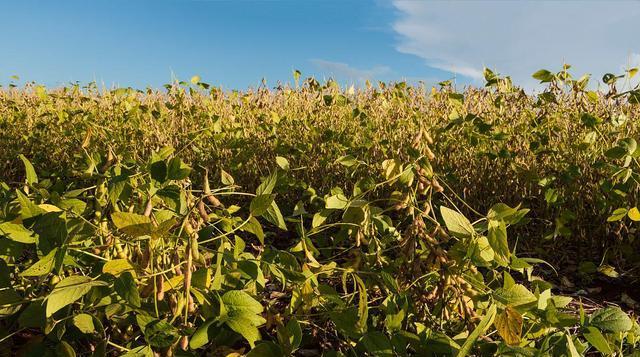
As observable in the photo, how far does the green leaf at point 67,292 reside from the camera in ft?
3.57

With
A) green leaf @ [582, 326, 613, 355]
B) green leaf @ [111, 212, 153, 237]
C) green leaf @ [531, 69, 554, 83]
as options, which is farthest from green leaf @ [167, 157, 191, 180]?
green leaf @ [531, 69, 554, 83]

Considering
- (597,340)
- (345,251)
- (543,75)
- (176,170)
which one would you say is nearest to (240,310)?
(176,170)

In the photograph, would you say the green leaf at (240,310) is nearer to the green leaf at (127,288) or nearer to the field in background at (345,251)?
the field in background at (345,251)

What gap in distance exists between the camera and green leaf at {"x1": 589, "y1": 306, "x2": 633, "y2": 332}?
1277mm

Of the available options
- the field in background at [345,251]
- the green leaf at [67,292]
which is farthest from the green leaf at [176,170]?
the green leaf at [67,292]

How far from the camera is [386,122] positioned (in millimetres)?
4508

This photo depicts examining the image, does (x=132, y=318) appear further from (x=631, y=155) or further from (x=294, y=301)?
(x=631, y=155)

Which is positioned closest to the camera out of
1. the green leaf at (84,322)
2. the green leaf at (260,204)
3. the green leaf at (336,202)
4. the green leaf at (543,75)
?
the green leaf at (260,204)

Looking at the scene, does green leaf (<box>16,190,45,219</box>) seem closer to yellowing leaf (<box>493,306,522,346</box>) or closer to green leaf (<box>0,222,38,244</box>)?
green leaf (<box>0,222,38,244</box>)

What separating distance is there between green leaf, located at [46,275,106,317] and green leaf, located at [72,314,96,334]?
0.22 m

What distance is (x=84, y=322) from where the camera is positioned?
52.7 inches

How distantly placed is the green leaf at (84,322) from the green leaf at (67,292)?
0.73 ft

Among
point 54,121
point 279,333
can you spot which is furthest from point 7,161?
point 279,333

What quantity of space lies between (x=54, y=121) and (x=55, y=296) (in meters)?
5.28
